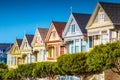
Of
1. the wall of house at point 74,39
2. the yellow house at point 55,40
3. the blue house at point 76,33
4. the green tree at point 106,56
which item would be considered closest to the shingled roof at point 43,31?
the yellow house at point 55,40

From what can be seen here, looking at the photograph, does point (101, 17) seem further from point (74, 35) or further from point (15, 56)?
point (15, 56)

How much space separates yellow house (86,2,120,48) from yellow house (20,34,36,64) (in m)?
24.2

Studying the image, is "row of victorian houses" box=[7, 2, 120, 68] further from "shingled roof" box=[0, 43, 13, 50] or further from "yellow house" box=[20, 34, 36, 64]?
"shingled roof" box=[0, 43, 13, 50]

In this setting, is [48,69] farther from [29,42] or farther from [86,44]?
[29,42]

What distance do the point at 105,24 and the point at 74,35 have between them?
9196 mm

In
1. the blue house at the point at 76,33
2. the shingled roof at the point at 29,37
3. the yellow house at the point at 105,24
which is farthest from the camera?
the shingled roof at the point at 29,37

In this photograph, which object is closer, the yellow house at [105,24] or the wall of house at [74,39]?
the yellow house at [105,24]

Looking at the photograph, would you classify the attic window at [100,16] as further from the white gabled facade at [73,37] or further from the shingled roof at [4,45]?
the shingled roof at [4,45]

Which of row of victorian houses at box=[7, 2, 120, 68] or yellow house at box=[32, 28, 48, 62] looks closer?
row of victorian houses at box=[7, 2, 120, 68]

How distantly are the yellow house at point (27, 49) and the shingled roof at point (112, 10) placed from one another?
27.9m

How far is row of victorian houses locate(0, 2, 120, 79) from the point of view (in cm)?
5497

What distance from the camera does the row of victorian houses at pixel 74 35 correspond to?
55.0 m

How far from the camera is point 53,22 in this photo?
69.2m

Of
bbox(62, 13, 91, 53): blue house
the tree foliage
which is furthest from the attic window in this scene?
the tree foliage
